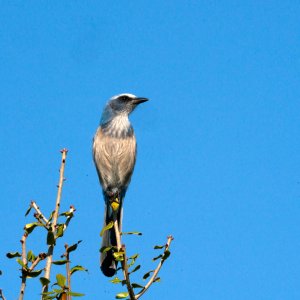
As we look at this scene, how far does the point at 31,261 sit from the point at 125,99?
5.52m

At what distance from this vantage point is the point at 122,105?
827 cm

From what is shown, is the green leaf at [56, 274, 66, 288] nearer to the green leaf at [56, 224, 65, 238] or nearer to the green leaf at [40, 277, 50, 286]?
the green leaf at [40, 277, 50, 286]

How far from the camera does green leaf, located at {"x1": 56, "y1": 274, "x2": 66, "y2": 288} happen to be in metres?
2.78

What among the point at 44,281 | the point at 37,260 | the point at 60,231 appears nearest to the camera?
the point at 44,281

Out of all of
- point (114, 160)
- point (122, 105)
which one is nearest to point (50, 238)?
point (114, 160)

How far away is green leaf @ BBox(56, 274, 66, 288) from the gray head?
5.44 meters

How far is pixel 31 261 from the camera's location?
294 cm

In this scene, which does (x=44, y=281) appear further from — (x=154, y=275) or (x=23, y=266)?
(x=154, y=275)

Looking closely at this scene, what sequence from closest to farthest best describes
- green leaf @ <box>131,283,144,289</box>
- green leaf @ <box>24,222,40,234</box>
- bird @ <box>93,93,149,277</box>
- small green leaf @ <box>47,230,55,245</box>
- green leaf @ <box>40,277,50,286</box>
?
green leaf @ <box>40,277,50,286</box>, small green leaf @ <box>47,230,55,245</box>, green leaf @ <box>24,222,40,234</box>, green leaf @ <box>131,283,144,289</box>, bird @ <box>93,93,149,277</box>

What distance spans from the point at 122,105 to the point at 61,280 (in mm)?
5607

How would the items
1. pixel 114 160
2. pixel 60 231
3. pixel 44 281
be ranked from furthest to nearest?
pixel 114 160, pixel 60 231, pixel 44 281

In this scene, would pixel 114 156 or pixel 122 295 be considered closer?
pixel 122 295

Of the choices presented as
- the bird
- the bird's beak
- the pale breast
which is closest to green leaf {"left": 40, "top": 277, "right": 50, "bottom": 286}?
the bird

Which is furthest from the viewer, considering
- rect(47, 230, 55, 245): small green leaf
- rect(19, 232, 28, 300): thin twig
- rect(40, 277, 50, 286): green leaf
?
rect(47, 230, 55, 245): small green leaf
